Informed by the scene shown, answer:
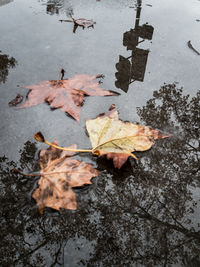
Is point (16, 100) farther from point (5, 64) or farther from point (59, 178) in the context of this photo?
point (59, 178)

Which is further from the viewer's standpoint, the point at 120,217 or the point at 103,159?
the point at 103,159

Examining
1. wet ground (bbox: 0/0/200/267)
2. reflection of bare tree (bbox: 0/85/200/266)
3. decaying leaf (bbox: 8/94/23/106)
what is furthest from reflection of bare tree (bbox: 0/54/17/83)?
reflection of bare tree (bbox: 0/85/200/266)

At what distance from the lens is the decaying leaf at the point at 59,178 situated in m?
1.00

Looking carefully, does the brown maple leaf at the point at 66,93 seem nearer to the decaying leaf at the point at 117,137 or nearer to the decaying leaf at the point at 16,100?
the decaying leaf at the point at 16,100

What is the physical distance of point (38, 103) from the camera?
1530 mm

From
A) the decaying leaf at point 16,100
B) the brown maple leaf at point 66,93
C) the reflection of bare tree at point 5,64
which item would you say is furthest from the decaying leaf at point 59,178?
the reflection of bare tree at point 5,64

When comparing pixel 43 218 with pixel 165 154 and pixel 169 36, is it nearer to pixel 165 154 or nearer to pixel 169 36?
pixel 165 154

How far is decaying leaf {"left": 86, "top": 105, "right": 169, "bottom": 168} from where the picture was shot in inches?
45.6

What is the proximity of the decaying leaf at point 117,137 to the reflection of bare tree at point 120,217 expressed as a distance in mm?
52

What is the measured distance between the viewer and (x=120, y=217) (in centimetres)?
99

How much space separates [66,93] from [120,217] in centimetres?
91

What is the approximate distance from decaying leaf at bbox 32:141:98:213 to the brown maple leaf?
0.34m

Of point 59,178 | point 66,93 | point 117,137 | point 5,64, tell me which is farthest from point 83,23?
point 59,178

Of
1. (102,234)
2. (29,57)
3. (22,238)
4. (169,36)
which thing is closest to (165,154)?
(102,234)
